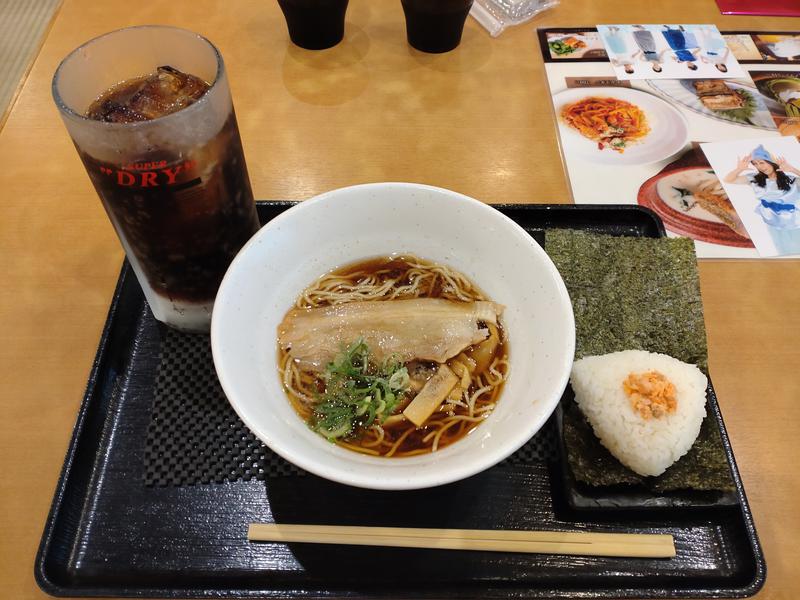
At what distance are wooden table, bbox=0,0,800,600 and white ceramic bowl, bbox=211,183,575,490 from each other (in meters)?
0.57

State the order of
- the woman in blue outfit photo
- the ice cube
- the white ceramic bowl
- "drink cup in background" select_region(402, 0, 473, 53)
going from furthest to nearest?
"drink cup in background" select_region(402, 0, 473, 53) → the woman in blue outfit photo → the ice cube → the white ceramic bowl

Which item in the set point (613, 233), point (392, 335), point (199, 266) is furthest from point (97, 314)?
point (613, 233)

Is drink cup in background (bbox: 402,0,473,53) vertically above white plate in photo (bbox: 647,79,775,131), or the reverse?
drink cup in background (bbox: 402,0,473,53)

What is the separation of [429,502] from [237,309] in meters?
0.62

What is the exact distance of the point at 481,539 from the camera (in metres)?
1.25

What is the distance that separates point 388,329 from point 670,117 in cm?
160

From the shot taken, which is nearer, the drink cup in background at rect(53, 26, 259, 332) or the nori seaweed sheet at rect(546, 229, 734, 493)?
the drink cup in background at rect(53, 26, 259, 332)

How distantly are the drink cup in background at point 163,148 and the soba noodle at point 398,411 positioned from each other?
291 millimetres

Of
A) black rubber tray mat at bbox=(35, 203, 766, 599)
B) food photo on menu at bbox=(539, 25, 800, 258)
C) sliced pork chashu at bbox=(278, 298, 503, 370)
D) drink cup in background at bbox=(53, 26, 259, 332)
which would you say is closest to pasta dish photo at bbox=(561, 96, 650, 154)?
food photo on menu at bbox=(539, 25, 800, 258)

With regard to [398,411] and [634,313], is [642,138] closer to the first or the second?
[634,313]

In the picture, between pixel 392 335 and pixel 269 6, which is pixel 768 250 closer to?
pixel 392 335

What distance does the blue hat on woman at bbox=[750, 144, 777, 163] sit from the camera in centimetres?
216

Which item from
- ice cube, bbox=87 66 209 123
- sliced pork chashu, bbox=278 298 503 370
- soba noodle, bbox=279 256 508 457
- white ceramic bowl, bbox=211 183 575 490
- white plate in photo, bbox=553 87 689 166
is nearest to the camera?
white ceramic bowl, bbox=211 183 575 490

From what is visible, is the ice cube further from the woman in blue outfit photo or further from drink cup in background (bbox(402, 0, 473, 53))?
the woman in blue outfit photo
